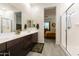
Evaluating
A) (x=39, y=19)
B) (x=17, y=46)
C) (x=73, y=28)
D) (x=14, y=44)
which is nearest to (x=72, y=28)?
(x=73, y=28)

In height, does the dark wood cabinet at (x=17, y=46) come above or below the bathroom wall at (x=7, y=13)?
below

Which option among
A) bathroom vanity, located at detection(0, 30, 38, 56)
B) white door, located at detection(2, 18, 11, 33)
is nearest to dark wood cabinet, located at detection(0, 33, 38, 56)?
bathroom vanity, located at detection(0, 30, 38, 56)

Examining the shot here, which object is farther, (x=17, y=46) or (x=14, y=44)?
(x=17, y=46)

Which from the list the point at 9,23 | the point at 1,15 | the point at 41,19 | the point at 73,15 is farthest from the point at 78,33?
the point at 1,15

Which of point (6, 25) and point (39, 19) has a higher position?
point (39, 19)

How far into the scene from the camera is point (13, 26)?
3.13 meters

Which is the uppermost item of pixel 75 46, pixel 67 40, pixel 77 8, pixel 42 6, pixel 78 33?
pixel 42 6

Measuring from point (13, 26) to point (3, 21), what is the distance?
48 cm

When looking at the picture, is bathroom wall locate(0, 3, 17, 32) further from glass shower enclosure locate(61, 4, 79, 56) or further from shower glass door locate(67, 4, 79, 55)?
shower glass door locate(67, 4, 79, 55)

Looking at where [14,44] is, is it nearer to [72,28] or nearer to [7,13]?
[7,13]

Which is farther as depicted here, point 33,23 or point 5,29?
point 33,23

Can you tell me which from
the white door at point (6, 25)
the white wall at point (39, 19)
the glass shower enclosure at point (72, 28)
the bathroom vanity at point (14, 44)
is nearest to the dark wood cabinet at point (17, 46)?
the bathroom vanity at point (14, 44)

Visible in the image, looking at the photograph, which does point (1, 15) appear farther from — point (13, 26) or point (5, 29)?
point (13, 26)

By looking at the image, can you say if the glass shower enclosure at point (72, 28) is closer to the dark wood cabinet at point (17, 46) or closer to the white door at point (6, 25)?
the dark wood cabinet at point (17, 46)
